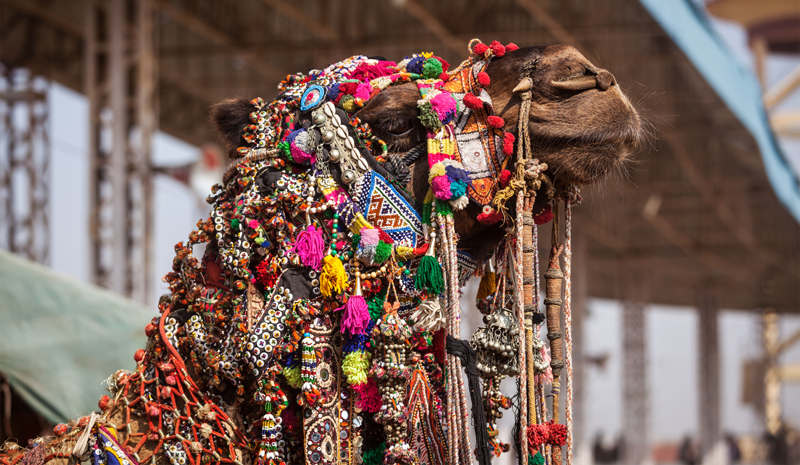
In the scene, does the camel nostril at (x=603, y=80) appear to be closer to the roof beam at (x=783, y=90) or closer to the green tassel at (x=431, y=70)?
the green tassel at (x=431, y=70)

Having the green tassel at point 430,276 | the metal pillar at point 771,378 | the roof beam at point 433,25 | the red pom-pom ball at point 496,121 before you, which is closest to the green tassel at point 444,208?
the green tassel at point 430,276

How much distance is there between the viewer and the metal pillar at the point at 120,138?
10.1 meters

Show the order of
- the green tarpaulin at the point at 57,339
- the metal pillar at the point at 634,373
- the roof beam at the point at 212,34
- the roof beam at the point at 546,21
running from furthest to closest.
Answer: the metal pillar at the point at 634,373 < the roof beam at the point at 212,34 < the roof beam at the point at 546,21 < the green tarpaulin at the point at 57,339

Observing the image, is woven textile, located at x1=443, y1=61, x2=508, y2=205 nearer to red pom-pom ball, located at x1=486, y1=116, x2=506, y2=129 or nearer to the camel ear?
red pom-pom ball, located at x1=486, y1=116, x2=506, y2=129

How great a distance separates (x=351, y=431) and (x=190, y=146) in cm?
1641

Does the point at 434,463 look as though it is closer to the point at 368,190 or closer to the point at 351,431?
the point at 351,431

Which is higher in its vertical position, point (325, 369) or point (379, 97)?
point (379, 97)

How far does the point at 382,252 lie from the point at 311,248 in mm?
171

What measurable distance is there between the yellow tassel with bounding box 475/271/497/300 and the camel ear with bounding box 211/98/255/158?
2.40ft

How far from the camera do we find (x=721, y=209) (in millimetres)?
19047

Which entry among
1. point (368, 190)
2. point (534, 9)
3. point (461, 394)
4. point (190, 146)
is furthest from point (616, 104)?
point (190, 146)

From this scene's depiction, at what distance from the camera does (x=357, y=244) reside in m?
1.96

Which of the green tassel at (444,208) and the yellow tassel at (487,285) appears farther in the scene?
the yellow tassel at (487,285)

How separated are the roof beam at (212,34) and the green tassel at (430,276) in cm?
1063
